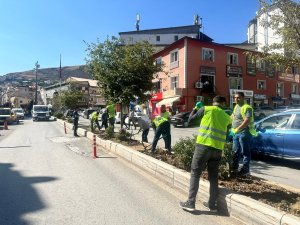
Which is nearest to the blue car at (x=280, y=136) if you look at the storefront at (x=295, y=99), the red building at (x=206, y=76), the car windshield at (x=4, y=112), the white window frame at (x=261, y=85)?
the red building at (x=206, y=76)

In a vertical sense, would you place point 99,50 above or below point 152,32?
below

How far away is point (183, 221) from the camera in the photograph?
5328 mm

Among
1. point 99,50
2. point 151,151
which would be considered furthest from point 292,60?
point 99,50

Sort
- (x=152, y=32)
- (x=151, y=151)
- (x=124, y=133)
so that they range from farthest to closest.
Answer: (x=152, y=32)
(x=124, y=133)
(x=151, y=151)

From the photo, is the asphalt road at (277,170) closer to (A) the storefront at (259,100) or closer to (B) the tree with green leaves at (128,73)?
(B) the tree with green leaves at (128,73)

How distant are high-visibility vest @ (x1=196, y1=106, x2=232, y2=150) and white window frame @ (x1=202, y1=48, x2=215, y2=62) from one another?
114 ft

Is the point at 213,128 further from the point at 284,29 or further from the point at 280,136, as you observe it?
the point at 280,136

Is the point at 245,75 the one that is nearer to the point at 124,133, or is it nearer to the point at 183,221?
the point at 124,133

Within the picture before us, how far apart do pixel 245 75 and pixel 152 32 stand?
2948cm

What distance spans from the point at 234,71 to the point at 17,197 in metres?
37.9

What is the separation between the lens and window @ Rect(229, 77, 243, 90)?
4238 cm

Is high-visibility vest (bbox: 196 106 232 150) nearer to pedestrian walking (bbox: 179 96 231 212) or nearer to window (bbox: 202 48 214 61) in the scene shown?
pedestrian walking (bbox: 179 96 231 212)

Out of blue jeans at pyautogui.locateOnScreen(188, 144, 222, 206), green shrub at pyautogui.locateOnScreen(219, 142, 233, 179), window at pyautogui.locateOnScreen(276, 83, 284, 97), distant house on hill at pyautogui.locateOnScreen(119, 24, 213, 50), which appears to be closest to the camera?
blue jeans at pyautogui.locateOnScreen(188, 144, 222, 206)

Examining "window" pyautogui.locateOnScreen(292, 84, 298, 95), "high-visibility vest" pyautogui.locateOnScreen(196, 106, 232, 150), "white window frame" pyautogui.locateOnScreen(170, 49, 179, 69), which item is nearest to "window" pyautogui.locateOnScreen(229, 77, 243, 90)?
"white window frame" pyautogui.locateOnScreen(170, 49, 179, 69)
